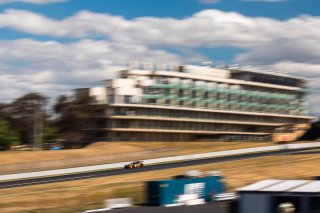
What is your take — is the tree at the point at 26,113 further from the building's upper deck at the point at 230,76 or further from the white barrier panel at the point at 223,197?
the white barrier panel at the point at 223,197

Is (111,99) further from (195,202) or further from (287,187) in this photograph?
(287,187)

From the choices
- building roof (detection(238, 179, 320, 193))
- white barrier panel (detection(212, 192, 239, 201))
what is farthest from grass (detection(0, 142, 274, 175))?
building roof (detection(238, 179, 320, 193))

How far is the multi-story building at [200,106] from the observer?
10744 centimetres

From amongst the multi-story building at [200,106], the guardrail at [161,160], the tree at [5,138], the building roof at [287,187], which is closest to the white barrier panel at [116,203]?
the building roof at [287,187]

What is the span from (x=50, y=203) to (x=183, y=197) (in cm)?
886

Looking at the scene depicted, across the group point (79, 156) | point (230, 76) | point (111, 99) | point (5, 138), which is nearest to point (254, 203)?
point (79, 156)

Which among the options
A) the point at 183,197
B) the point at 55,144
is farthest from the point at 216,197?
the point at 55,144

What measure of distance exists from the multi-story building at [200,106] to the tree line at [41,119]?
10.6 ft

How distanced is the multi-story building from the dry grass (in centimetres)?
4653

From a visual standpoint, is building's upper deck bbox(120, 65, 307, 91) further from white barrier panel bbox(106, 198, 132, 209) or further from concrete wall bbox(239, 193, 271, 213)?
concrete wall bbox(239, 193, 271, 213)

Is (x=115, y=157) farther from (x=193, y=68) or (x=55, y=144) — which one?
(x=193, y=68)

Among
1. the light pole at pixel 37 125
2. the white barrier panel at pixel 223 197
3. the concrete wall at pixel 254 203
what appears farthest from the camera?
the light pole at pixel 37 125

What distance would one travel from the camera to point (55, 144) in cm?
10894

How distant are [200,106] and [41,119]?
113 feet
